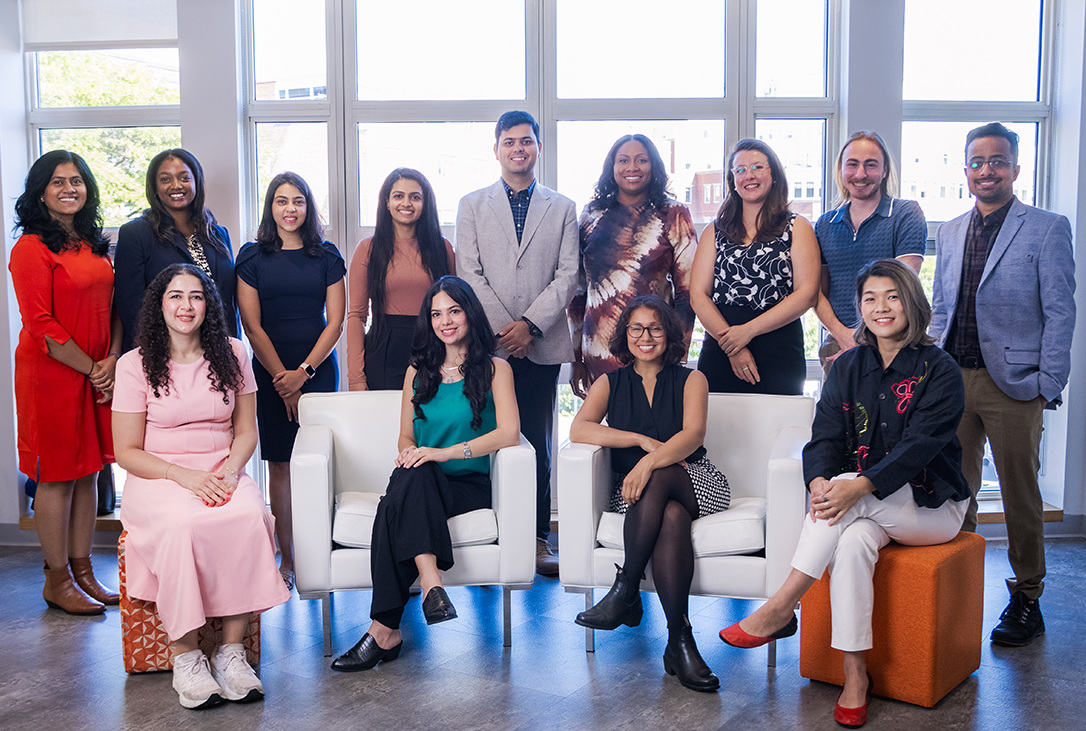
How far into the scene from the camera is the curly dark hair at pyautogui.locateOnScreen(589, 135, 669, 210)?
143 inches

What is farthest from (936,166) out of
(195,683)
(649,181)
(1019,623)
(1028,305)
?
(195,683)

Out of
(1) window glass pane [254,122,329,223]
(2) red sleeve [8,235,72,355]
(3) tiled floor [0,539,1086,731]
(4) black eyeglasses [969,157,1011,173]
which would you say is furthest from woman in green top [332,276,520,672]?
(4) black eyeglasses [969,157,1011,173]

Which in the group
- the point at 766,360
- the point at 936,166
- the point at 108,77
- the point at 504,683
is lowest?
the point at 504,683

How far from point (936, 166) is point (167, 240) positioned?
3.67m

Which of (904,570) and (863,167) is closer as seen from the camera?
(904,570)

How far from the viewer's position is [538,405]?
382 centimetres

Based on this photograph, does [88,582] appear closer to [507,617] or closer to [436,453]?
[436,453]

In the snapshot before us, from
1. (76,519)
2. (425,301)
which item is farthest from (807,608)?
(76,519)

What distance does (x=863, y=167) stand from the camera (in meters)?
3.39

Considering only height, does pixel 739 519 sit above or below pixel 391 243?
below

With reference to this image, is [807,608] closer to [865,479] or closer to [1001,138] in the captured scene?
[865,479]

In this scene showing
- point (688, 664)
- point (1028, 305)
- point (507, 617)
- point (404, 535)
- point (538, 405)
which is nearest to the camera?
point (688, 664)

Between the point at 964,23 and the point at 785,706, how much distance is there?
3.63 m

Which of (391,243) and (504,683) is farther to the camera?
(391,243)
